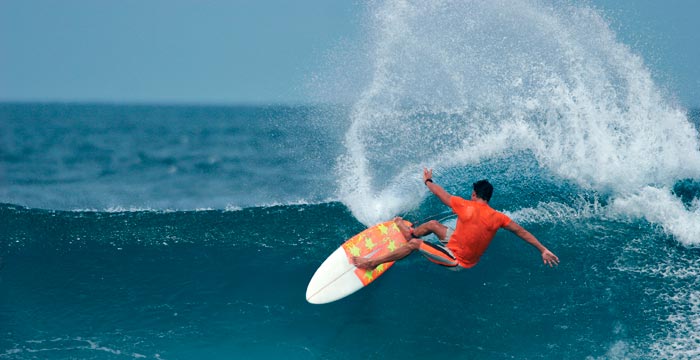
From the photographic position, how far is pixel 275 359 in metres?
6.18

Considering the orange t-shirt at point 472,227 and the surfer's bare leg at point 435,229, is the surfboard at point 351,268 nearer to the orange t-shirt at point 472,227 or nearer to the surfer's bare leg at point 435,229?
the surfer's bare leg at point 435,229

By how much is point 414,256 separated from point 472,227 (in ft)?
6.23

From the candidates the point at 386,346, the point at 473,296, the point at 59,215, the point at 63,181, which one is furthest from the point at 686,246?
the point at 63,181

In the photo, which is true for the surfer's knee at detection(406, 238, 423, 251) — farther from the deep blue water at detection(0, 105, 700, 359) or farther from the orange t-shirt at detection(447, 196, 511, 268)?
the deep blue water at detection(0, 105, 700, 359)

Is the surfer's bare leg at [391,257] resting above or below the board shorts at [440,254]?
above

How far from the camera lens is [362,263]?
677 centimetres

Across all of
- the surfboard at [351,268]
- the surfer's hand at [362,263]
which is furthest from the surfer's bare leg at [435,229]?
the surfer's hand at [362,263]

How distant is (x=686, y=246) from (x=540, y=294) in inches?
96.6

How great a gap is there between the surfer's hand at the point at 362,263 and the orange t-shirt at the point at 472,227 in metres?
1.03

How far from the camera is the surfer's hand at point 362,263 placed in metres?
6.72

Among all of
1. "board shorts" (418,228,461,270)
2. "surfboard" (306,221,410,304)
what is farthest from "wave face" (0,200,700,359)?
"board shorts" (418,228,461,270)

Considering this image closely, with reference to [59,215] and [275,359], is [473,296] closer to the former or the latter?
[275,359]

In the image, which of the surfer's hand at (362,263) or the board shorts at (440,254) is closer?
the board shorts at (440,254)

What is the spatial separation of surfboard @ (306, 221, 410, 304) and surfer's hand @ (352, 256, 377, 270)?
8 centimetres
